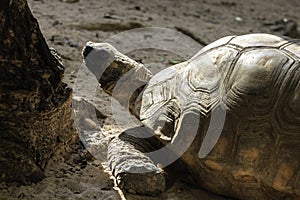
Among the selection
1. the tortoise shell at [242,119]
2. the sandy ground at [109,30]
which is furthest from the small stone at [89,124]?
the tortoise shell at [242,119]

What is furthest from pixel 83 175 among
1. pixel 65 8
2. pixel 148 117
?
pixel 65 8

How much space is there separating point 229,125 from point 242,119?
0.07 m

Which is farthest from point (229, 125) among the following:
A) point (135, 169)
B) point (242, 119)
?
point (135, 169)

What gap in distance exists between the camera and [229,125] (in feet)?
8.23

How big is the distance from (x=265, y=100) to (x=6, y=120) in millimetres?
1295

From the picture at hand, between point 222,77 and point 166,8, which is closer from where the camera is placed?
point 222,77

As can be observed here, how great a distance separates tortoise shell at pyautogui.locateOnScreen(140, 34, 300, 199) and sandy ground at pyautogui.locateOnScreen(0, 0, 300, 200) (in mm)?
262

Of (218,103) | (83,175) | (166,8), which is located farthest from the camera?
(166,8)

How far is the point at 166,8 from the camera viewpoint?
6.31 metres

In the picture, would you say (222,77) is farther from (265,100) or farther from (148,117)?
(148,117)

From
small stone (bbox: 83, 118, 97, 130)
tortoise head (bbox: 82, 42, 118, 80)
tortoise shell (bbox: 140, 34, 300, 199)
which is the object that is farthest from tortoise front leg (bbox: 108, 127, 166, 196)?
tortoise head (bbox: 82, 42, 118, 80)

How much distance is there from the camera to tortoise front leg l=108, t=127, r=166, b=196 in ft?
8.42

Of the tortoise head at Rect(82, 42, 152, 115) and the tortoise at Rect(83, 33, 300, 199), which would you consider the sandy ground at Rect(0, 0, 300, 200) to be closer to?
the tortoise at Rect(83, 33, 300, 199)

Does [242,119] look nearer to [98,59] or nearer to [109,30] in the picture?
[98,59]
